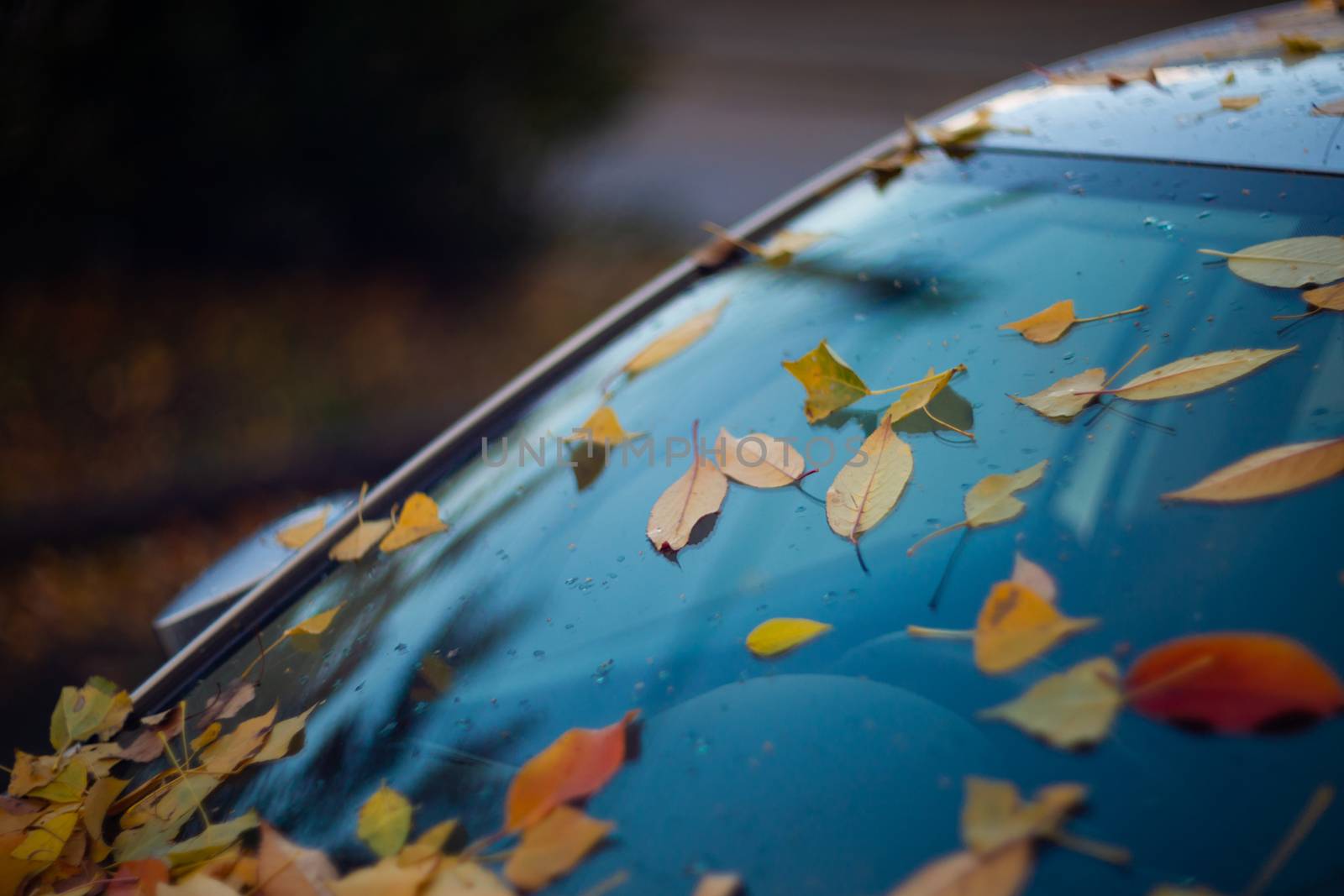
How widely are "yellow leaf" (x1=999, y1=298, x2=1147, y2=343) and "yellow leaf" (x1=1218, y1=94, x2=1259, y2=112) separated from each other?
15.2 inches

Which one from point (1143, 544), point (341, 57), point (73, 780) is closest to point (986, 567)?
point (1143, 544)

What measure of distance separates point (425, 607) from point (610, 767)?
1.17 feet

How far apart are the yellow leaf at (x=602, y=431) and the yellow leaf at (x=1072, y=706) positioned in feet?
1.89

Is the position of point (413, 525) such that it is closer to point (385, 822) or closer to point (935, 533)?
point (385, 822)

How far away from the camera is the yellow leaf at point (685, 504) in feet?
3.15

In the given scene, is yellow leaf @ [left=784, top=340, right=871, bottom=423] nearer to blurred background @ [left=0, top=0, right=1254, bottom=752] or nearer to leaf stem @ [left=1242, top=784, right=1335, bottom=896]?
leaf stem @ [left=1242, top=784, right=1335, bottom=896]

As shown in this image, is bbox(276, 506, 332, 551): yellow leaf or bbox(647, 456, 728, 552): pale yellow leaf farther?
bbox(276, 506, 332, 551): yellow leaf

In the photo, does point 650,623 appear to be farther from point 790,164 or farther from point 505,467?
point 790,164

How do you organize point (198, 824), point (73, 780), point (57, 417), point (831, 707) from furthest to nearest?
point (57, 417)
point (73, 780)
point (198, 824)
point (831, 707)

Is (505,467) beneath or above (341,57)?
beneath

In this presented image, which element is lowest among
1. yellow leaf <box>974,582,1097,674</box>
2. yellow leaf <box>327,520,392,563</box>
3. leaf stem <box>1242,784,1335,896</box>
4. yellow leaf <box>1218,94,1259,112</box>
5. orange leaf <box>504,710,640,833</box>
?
leaf stem <box>1242,784,1335,896</box>

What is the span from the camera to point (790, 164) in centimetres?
670

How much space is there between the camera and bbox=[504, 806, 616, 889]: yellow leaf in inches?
27.5

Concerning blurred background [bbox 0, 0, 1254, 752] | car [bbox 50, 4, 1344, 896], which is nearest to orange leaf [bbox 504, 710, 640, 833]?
car [bbox 50, 4, 1344, 896]
